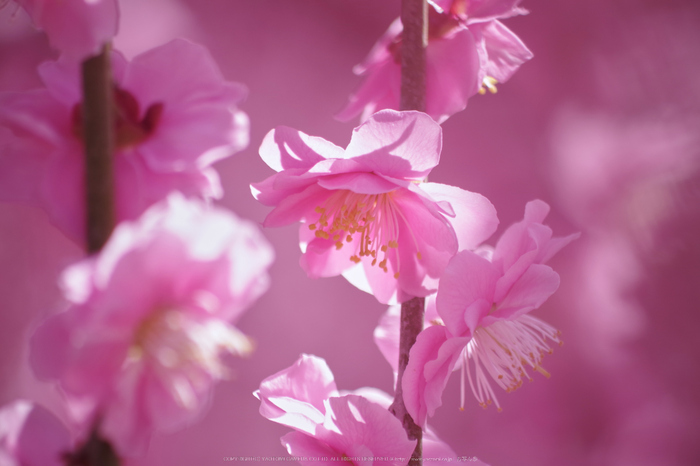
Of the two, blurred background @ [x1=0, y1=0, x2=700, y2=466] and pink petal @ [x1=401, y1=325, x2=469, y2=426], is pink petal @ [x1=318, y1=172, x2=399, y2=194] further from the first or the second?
blurred background @ [x1=0, y1=0, x2=700, y2=466]

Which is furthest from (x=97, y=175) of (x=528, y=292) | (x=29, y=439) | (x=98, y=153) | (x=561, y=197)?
(x=561, y=197)

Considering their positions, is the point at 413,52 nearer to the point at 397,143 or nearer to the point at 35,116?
the point at 397,143

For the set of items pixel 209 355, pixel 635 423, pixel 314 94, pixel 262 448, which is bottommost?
pixel 262 448

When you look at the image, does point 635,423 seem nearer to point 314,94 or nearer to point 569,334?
point 569,334

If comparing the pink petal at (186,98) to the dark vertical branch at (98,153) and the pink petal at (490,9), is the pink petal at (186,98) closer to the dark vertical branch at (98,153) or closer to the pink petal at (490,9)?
the dark vertical branch at (98,153)

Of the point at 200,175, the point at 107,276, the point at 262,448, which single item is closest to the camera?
the point at 107,276

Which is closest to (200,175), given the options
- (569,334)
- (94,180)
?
(94,180)
